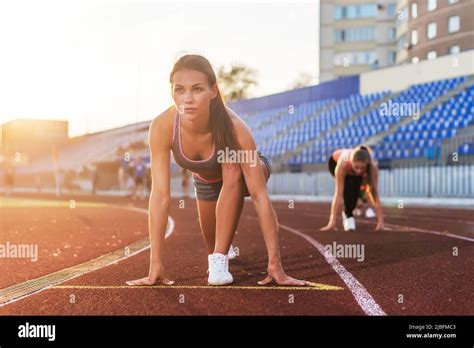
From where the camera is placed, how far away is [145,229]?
11.3 meters

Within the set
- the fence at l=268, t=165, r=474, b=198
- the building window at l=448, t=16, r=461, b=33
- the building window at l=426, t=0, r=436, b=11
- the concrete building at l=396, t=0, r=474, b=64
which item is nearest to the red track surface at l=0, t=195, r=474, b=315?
the fence at l=268, t=165, r=474, b=198

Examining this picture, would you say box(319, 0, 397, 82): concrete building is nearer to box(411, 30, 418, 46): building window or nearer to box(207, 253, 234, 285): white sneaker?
box(411, 30, 418, 46): building window

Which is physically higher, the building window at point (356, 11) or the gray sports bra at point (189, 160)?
the building window at point (356, 11)

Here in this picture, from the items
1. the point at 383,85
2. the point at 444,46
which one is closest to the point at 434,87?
the point at 383,85

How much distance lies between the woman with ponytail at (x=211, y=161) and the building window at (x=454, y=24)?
46268 mm

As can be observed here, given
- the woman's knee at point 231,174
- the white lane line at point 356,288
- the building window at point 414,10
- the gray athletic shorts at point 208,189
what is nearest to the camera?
the white lane line at point 356,288

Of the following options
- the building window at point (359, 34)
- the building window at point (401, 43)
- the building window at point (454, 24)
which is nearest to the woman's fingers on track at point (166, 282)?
the building window at point (454, 24)

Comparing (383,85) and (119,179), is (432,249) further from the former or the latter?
(119,179)

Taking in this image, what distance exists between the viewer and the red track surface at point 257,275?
408 cm

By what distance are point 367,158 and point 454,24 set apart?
1652 inches

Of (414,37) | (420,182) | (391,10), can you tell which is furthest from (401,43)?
(420,182)

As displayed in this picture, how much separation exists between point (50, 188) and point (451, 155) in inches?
1526

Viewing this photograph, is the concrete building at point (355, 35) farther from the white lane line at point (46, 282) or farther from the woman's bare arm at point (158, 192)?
the woman's bare arm at point (158, 192)

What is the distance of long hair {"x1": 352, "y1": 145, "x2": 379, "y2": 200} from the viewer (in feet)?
30.1
